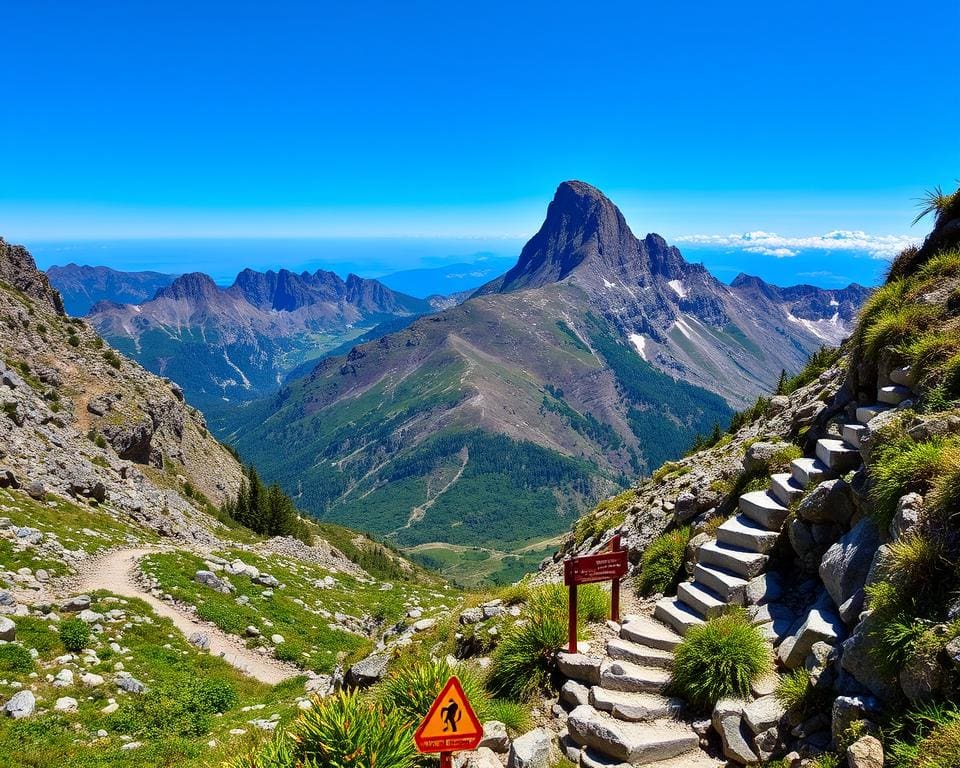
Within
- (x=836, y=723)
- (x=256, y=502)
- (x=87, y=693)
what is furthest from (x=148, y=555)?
(x=256, y=502)

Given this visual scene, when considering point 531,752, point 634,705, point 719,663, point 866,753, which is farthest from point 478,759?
point 866,753

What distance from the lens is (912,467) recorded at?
955 cm

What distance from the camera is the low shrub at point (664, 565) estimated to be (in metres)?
16.1

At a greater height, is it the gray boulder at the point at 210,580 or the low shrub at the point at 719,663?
the low shrub at the point at 719,663

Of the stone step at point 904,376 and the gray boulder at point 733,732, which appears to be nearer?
the gray boulder at point 733,732

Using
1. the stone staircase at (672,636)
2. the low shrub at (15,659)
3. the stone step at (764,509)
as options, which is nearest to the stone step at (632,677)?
the stone staircase at (672,636)

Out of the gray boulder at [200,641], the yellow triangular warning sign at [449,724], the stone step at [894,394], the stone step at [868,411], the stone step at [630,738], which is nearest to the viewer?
the yellow triangular warning sign at [449,724]

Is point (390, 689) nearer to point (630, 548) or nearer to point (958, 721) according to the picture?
point (958, 721)

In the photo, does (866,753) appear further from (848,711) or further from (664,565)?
(664,565)

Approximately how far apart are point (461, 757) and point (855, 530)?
8881mm

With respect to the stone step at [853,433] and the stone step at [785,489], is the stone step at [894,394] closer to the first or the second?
the stone step at [853,433]

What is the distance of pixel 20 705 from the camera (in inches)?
564

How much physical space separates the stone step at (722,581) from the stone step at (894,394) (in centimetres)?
575

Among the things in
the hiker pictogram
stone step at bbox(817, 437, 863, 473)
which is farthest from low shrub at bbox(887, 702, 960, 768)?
stone step at bbox(817, 437, 863, 473)
